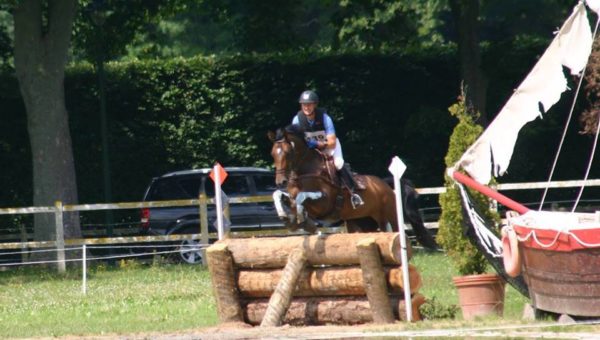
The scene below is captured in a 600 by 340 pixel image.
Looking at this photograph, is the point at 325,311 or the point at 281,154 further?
the point at 281,154

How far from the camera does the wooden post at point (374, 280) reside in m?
14.6

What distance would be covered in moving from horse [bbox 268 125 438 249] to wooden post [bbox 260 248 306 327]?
5.57 ft

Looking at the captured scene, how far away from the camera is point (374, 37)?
33.9 meters

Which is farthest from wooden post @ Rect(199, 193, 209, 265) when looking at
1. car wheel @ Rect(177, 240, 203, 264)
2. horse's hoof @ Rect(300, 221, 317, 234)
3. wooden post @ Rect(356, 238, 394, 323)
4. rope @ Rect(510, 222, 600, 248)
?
rope @ Rect(510, 222, 600, 248)

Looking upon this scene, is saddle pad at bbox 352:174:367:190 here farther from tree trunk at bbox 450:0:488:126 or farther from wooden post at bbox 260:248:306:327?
tree trunk at bbox 450:0:488:126

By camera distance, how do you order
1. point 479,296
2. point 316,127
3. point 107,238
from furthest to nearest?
point 107,238 → point 316,127 → point 479,296

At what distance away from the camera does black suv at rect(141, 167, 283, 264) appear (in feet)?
93.3

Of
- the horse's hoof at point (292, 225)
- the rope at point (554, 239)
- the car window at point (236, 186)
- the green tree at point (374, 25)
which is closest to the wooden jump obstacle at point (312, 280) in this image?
the horse's hoof at point (292, 225)

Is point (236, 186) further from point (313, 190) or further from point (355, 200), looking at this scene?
point (313, 190)

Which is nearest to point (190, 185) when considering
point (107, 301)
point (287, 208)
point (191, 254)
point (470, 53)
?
point (191, 254)

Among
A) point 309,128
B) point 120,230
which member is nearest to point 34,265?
point 120,230

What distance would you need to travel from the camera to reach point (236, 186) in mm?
29203

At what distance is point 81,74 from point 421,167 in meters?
8.05

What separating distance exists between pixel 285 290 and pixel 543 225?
9.81ft
